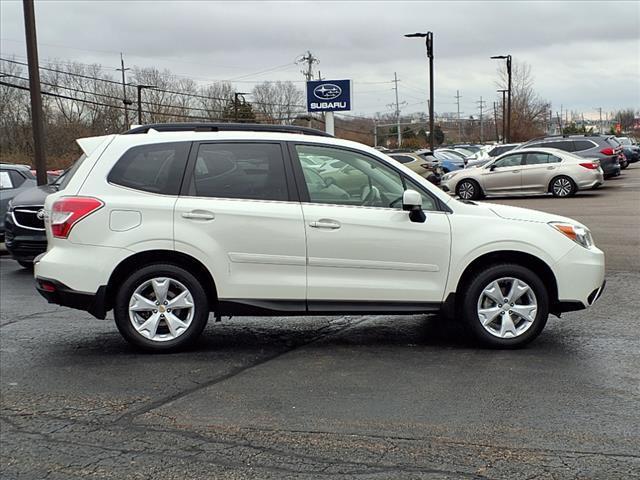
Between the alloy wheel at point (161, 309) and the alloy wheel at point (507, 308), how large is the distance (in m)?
2.42

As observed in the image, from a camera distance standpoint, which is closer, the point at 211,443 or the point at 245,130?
the point at 211,443

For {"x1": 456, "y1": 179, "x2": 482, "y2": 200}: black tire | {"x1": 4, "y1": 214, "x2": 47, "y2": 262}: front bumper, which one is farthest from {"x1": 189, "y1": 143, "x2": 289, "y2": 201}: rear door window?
{"x1": 456, "y1": 179, "x2": 482, "y2": 200}: black tire

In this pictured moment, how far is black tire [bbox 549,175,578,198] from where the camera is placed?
21641mm

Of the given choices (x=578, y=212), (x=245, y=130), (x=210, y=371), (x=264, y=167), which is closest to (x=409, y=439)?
(x=210, y=371)

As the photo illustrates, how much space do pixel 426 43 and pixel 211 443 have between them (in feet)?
108

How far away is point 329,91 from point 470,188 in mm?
6475

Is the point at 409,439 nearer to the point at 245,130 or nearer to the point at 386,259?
the point at 386,259

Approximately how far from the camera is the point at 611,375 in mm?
5250

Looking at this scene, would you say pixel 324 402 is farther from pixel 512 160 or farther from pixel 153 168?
pixel 512 160

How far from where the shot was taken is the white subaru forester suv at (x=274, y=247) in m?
5.77

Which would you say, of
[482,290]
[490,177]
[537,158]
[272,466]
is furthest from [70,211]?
[537,158]

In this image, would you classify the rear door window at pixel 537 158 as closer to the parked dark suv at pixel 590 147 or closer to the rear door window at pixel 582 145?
the parked dark suv at pixel 590 147

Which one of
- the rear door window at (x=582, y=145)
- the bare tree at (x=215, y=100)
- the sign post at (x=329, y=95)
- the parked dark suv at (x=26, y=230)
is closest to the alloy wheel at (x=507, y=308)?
the parked dark suv at (x=26, y=230)

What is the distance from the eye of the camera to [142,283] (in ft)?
19.0
